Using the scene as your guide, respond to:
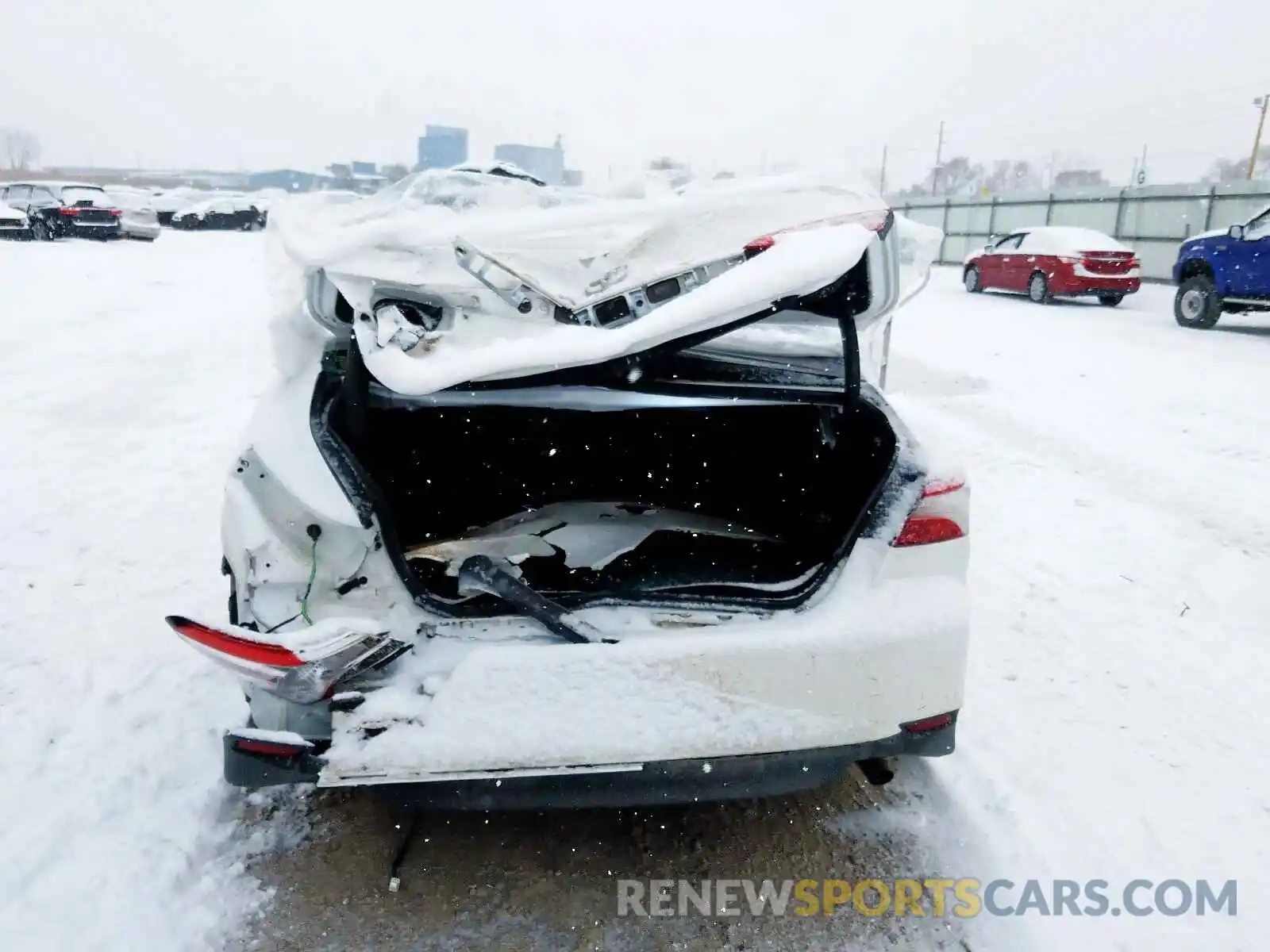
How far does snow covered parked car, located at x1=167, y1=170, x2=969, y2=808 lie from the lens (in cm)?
199

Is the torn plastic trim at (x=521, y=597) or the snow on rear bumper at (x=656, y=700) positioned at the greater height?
the torn plastic trim at (x=521, y=597)

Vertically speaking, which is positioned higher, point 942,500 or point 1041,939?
point 942,500

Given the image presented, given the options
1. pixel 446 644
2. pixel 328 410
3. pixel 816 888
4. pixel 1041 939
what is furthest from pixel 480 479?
pixel 1041 939

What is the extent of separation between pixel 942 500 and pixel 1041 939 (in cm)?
115

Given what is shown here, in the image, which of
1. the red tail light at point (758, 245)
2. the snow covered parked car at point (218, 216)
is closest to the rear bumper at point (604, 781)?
the red tail light at point (758, 245)

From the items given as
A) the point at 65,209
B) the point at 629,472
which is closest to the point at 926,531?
the point at 629,472

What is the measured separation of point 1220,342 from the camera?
11.9 metres

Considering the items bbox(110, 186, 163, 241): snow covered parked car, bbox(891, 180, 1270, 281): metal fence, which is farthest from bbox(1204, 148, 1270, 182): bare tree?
bbox(110, 186, 163, 241): snow covered parked car

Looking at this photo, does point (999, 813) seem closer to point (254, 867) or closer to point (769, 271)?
point (769, 271)

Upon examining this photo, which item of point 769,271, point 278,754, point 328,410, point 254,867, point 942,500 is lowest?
point 254,867

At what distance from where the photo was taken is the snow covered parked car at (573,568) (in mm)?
1988

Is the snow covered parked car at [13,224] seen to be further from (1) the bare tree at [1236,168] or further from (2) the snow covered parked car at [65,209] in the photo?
(1) the bare tree at [1236,168]

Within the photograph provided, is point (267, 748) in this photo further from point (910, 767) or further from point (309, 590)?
point (910, 767)

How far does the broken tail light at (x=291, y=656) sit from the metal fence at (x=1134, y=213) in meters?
19.5
